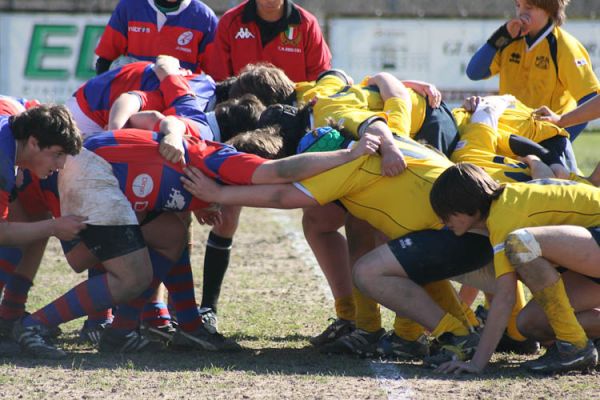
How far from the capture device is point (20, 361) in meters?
4.96

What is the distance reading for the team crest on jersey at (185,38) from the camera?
6.99 m

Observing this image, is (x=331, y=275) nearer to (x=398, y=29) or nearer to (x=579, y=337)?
(x=579, y=337)

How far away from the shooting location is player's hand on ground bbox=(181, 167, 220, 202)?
5094 mm

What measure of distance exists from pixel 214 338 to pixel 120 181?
97cm

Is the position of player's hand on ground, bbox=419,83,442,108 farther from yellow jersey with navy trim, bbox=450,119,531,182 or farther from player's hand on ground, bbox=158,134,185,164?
player's hand on ground, bbox=158,134,185,164

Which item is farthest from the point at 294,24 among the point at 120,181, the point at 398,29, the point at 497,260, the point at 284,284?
the point at 398,29

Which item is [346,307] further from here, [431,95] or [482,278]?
[431,95]

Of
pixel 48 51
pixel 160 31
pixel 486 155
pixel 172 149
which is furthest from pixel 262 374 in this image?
pixel 48 51

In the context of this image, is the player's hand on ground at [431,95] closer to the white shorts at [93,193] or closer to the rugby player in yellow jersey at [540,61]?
the rugby player in yellow jersey at [540,61]

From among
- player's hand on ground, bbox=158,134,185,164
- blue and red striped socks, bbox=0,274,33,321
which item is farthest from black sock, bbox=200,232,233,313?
player's hand on ground, bbox=158,134,185,164

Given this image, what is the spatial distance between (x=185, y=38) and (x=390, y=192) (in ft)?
8.31

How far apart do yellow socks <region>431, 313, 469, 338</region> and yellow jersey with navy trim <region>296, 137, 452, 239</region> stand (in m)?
0.47

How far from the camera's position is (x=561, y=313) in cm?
469

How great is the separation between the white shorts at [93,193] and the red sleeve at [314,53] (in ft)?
7.37
